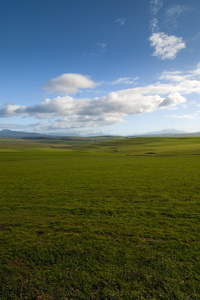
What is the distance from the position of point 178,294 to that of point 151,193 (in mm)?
13816

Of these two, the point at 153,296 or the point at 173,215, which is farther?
the point at 173,215

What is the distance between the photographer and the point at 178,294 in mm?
7512

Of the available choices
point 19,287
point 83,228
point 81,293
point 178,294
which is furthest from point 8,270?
point 178,294

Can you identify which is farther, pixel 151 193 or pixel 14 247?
Answer: pixel 151 193

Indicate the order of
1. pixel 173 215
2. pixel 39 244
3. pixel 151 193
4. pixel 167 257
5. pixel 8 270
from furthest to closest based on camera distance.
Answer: pixel 151 193, pixel 173 215, pixel 39 244, pixel 167 257, pixel 8 270

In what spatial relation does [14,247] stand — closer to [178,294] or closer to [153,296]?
[153,296]

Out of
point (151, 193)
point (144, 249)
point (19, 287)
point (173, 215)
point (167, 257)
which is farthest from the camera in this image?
point (151, 193)

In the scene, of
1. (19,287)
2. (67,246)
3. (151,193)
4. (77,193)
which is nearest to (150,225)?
(67,246)

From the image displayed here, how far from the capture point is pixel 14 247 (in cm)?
1079

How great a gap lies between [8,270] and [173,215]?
13199mm

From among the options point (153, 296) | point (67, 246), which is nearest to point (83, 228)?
point (67, 246)

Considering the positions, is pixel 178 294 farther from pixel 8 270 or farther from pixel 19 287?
pixel 8 270

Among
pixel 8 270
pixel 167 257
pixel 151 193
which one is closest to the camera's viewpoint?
pixel 8 270

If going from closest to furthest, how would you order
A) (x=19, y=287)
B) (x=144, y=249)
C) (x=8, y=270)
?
(x=19, y=287) → (x=8, y=270) → (x=144, y=249)
